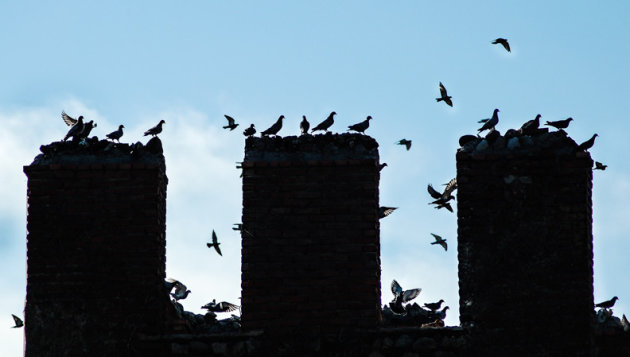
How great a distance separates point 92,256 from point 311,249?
71.5 inches

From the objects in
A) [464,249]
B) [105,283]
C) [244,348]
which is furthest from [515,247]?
[105,283]

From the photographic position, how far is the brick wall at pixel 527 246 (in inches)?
587

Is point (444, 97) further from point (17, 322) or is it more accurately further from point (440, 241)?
point (17, 322)

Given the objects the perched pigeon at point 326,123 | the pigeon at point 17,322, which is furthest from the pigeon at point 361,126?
the pigeon at point 17,322

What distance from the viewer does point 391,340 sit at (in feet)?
49.5

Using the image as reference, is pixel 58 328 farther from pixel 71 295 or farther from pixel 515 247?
pixel 515 247

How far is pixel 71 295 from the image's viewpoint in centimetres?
1523

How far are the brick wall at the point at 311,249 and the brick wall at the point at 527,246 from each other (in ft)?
2.56

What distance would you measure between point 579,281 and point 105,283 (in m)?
3.88

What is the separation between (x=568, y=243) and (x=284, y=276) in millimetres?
2326

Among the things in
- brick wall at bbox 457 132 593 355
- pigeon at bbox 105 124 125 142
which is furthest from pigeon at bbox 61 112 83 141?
brick wall at bbox 457 132 593 355

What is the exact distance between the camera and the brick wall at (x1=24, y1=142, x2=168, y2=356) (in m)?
15.2

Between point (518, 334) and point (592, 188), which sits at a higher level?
point (592, 188)

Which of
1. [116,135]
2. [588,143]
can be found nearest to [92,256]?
[116,135]
